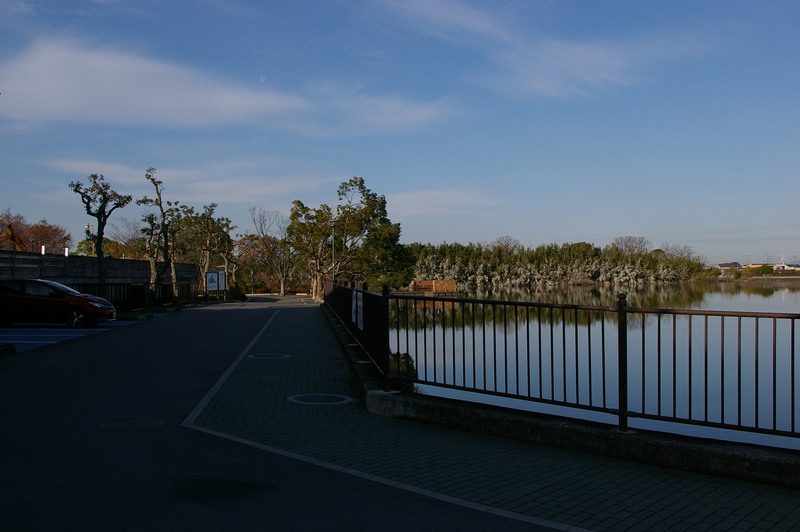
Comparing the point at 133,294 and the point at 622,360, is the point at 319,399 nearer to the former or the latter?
the point at 622,360

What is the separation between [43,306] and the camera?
851 inches

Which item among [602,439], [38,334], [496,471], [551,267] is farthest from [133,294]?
[551,267]

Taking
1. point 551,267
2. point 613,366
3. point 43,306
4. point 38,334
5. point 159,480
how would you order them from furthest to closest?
point 551,267, point 43,306, point 613,366, point 38,334, point 159,480

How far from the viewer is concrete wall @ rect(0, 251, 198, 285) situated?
2870 cm

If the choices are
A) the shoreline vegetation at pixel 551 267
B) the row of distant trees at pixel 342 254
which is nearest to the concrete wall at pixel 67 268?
the row of distant trees at pixel 342 254

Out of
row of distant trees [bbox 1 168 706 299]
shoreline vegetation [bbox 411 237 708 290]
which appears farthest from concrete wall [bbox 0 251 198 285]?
shoreline vegetation [bbox 411 237 708 290]

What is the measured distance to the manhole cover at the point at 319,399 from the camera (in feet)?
30.7

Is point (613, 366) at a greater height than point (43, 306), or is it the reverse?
point (43, 306)

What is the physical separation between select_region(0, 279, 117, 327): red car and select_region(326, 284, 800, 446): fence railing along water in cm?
914

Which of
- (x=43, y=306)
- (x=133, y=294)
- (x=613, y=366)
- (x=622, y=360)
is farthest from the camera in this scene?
(x=133, y=294)

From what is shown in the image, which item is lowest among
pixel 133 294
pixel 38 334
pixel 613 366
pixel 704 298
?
pixel 613 366

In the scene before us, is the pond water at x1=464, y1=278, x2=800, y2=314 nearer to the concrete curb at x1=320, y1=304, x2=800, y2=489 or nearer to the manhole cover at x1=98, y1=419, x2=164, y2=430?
the concrete curb at x1=320, y1=304, x2=800, y2=489

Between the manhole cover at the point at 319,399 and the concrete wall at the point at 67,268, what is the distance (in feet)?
76.1

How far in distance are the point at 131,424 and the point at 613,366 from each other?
16.1 meters
